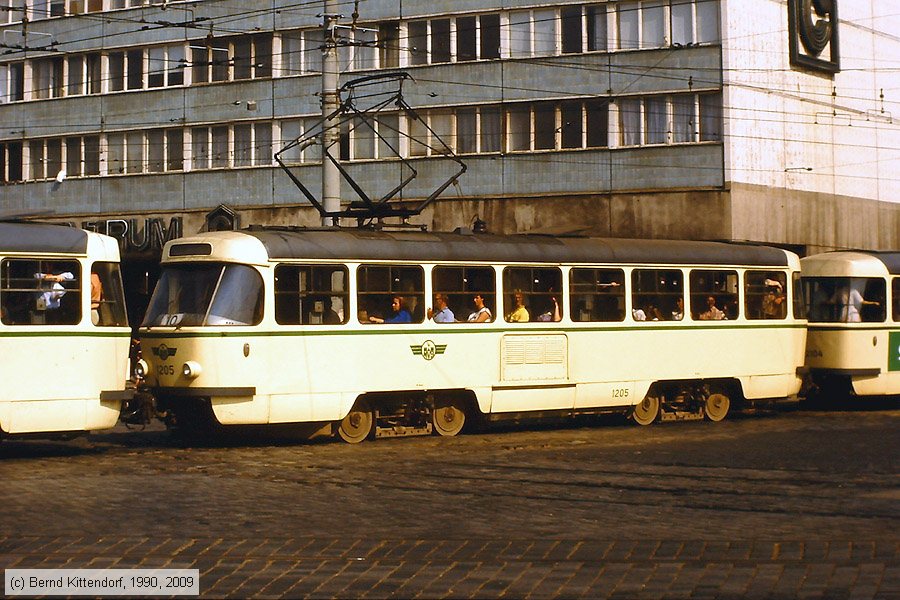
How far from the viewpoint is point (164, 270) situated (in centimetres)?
1928

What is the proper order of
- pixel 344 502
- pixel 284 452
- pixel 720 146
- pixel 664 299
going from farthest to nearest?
pixel 720 146, pixel 664 299, pixel 284 452, pixel 344 502

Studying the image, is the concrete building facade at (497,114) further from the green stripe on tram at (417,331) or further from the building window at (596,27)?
the green stripe on tram at (417,331)

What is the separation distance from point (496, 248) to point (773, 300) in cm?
593

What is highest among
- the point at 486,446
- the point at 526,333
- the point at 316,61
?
the point at 316,61

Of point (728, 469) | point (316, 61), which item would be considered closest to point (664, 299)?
point (728, 469)

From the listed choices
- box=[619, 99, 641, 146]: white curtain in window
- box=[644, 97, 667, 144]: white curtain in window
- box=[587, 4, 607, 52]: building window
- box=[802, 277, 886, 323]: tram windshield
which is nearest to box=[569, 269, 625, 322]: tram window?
box=[802, 277, 886, 323]: tram windshield

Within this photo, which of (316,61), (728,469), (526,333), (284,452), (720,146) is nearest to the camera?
→ (728,469)

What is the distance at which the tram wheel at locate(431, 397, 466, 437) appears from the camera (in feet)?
67.5

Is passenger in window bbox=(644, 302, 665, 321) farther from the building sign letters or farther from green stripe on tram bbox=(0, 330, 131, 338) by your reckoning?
the building sign letters

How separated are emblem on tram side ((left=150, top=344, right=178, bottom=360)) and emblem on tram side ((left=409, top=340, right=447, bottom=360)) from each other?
3239 mm

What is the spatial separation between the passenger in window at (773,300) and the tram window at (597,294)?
3.25 m

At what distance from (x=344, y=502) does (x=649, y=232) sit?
27207 mm

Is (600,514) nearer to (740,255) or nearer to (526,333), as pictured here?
(526,333)

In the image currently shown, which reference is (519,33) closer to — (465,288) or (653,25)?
(653,25)
